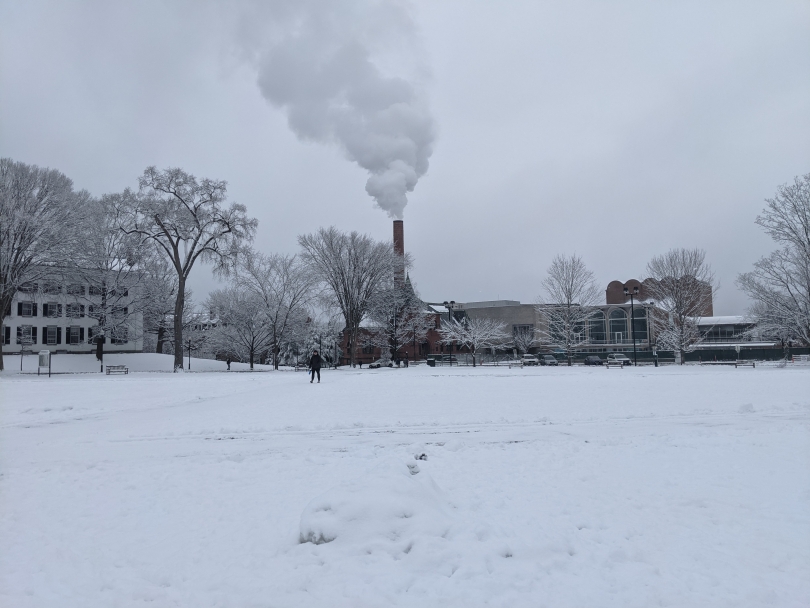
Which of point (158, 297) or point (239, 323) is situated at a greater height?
point (158, 297)

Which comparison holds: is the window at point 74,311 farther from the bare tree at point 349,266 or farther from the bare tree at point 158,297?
the bare tree at point 349,266

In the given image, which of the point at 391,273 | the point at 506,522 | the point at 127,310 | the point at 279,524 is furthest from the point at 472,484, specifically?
the point at 127,310

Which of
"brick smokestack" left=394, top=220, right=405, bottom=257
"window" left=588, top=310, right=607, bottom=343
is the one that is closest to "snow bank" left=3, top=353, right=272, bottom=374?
"brick smokestack" left=394, top=220, right=405, bottom=257

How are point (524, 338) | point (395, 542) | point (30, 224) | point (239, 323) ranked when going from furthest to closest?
point (524, 338) < point (239, 323) < point (30, 224) < point (395, 542)

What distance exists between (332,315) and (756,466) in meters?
47.5

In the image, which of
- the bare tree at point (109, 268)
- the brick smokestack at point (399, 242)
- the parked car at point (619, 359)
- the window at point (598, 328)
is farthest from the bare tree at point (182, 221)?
the window at point (598, 328)

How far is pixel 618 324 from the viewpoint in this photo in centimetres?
7506

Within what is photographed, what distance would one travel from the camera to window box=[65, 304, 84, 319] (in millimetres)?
43375

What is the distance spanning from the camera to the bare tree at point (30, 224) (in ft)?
99.8

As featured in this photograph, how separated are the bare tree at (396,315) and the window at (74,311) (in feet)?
78.1

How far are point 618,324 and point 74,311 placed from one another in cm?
6516

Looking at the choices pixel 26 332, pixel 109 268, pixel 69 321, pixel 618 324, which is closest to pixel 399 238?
pixel 109 268

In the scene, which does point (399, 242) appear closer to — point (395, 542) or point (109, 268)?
point (109, 268)

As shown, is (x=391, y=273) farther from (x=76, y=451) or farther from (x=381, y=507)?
(x=381, y=507)
